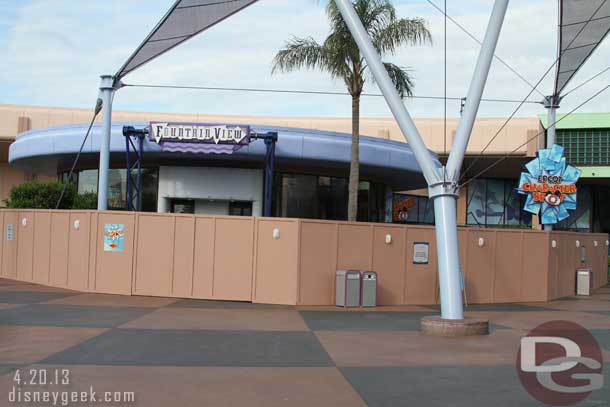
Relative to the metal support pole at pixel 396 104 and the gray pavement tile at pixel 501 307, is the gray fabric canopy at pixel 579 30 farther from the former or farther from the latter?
the metal support pole at pixel 396 104

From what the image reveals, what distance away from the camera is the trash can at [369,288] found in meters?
19.2

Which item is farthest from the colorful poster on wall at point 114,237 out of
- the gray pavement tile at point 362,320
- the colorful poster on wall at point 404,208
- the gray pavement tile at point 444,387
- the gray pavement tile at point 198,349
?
the colorful poster on wall at point 404,208

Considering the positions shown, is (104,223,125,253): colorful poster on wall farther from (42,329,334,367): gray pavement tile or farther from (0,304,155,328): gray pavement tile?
(42,329,334,367): gray pavement tile

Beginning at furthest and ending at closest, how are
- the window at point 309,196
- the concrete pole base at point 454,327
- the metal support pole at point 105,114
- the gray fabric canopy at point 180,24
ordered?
the window at point 309,196 → the metal support pole at point 105,114 → the gray fabric canopy at point 180,24 → the concrete pole base at point 454,327

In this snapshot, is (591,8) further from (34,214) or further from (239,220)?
(34,214)

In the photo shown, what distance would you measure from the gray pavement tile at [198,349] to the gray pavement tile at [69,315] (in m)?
1.41

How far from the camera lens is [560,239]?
25.0 metres

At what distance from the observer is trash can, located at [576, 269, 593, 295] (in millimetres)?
26672

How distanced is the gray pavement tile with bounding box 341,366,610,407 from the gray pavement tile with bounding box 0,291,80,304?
432 inches

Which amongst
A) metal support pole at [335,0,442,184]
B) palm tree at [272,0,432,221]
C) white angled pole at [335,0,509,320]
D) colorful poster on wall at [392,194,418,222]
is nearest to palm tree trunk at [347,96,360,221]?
palm tree at [272,0,432,221]

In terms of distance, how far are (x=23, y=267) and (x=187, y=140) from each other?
23.5ft

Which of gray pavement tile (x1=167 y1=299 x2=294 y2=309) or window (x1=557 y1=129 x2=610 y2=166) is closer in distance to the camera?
gray pavement tile (x1=167 y1=299 x2=294 y2=309)

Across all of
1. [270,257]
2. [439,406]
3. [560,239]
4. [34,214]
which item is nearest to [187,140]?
[34,214]
